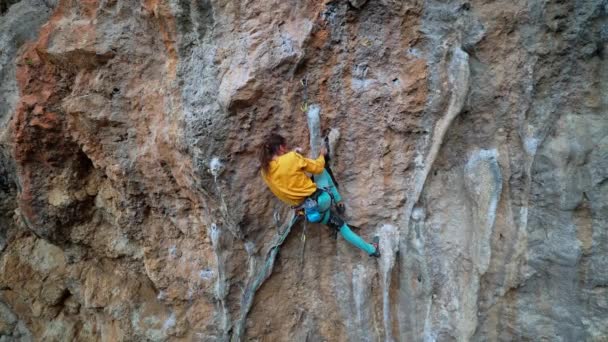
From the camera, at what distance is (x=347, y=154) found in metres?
4.15

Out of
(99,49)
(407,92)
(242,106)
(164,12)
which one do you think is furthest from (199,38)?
(407,92)

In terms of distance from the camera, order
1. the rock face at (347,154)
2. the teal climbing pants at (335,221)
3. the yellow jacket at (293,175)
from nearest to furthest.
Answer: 1. the rock face at (347,154)
2. the yellow jacket at (293,175)
3. the teal climbing pants at (335,221)

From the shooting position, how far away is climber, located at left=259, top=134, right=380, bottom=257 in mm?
3746

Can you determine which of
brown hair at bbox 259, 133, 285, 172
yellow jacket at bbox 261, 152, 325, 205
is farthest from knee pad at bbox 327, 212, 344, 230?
brown hair at bbox 259, 133, 285, 172

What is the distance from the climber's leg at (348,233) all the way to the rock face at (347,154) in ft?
0.64

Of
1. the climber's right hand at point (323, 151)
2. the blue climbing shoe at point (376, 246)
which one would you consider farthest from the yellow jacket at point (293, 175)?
the blue climbing shoe at point (376, 246)

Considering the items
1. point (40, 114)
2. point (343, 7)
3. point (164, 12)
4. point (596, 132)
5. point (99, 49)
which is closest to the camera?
point (596, 132)

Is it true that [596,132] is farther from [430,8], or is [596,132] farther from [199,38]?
[199,38]

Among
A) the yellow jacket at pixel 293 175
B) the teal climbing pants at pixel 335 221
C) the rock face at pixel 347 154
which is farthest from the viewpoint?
the teal climbing pants at pixel 335 221

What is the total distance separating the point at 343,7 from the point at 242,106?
4.49ft

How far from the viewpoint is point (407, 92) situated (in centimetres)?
380

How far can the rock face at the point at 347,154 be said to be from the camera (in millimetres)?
3592

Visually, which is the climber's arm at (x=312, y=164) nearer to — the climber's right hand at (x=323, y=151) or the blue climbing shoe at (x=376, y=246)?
the climber's right hand at (x=323, y=151)

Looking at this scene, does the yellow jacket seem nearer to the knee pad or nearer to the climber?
the climber
